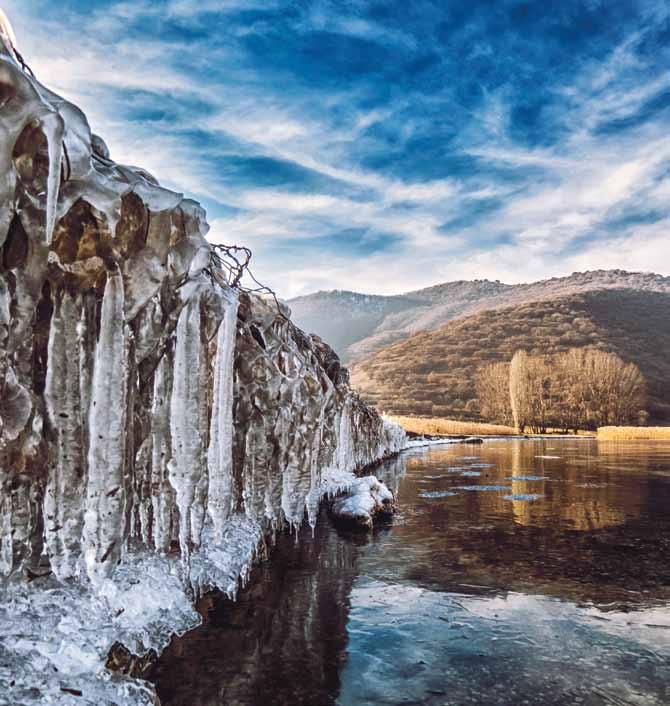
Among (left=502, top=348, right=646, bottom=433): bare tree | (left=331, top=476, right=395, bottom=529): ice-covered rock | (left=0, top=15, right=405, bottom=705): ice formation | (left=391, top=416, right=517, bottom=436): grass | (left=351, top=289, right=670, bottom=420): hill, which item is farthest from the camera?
(left=351, top=289, right=670, bottom=420): hill

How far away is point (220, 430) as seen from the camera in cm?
629

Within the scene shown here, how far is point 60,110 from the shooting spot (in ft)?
10.8

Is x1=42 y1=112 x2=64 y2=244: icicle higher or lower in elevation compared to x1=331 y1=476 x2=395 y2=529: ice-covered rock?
higher

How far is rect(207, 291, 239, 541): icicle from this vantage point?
6.16 meters

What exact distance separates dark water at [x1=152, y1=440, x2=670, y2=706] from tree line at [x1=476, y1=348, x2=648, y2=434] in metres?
67.9

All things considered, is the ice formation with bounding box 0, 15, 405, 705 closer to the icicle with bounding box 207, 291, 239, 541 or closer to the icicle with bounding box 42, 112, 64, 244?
the icicle with bounding box 42, 112, 64, 244

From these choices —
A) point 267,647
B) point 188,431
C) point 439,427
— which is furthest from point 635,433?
point 188,431

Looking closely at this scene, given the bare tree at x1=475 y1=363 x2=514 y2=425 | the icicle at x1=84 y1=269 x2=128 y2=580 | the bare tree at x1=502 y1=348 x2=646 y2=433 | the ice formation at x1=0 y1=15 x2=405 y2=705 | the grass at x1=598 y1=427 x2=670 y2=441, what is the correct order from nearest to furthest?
the ice formation at x1=0 y1=15 x2=405 y2=705 < the icicle at x1=84 y1=269 x2=128 y2=580 < the grass at x1=598 y1=427 x2=670 y2=441 < the bare tree at x1=502 y1=348 x2=646 y2=433 < the bare tree at x1=475 y1=363 x2=514 y2=425

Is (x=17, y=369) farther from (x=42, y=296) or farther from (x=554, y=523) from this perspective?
(x=554, y=523)

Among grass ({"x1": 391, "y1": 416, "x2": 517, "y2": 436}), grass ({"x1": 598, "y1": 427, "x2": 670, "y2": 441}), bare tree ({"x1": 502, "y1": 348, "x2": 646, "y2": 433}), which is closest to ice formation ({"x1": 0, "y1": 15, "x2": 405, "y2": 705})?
grass ({"x1": 391, "y1": 416, "x2": 517, "y2": 436})

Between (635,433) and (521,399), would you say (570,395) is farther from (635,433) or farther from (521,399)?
(635,433)

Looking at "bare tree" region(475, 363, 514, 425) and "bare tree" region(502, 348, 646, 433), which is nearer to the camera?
"bare tree" region(502, 348, 646, 433)

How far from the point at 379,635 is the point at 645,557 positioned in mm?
5248

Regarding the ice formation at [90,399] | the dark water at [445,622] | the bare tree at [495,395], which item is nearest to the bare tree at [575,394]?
the bare tree at [495,395]
